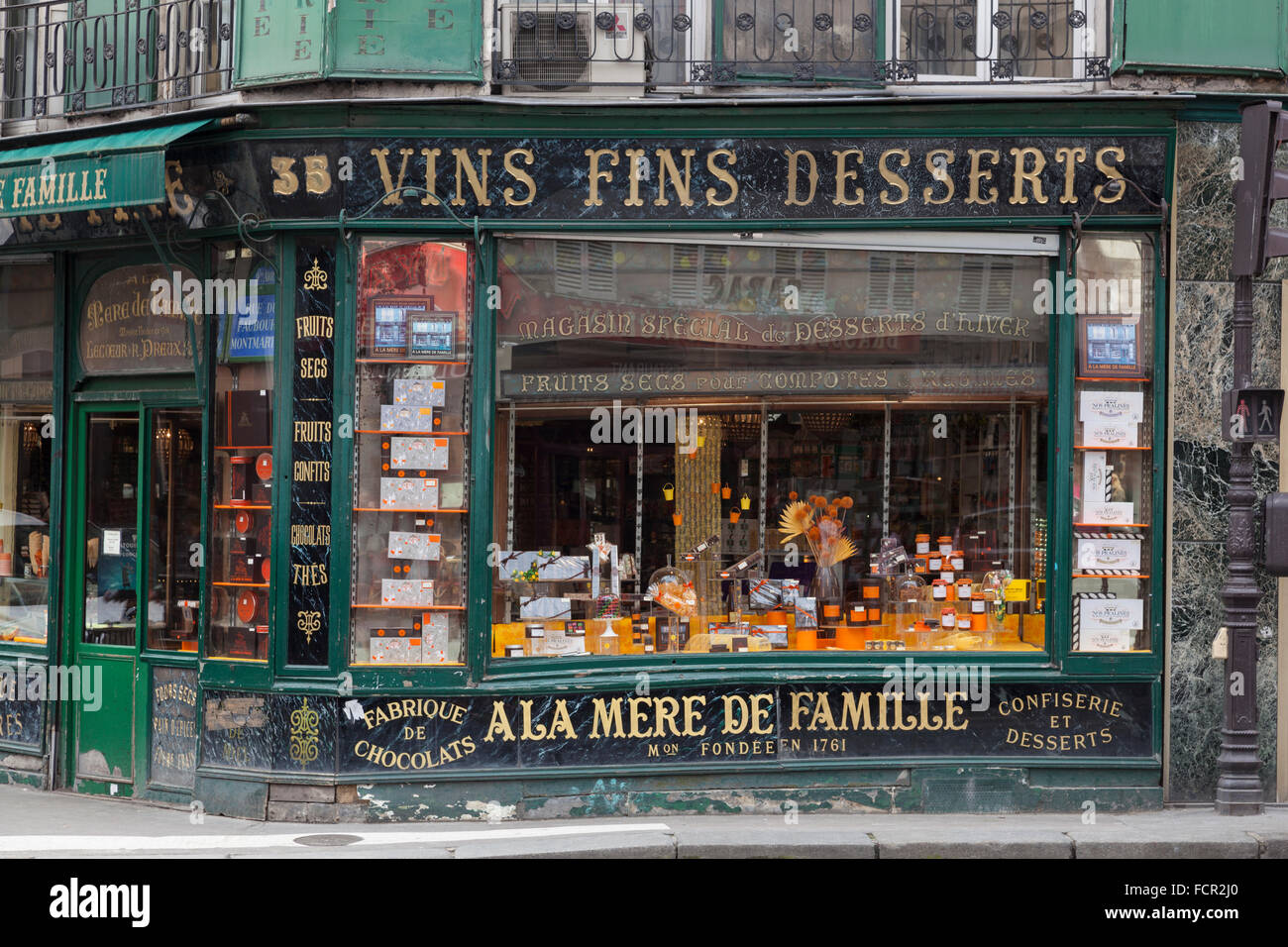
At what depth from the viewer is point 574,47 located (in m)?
9.23

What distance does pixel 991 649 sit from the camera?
947cm

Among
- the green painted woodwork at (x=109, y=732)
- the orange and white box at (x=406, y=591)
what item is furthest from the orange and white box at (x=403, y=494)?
the green painted woodwork at (x=109, y=732)

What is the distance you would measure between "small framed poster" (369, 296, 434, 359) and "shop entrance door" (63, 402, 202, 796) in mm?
1543

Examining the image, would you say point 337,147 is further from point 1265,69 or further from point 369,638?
point 1265,69

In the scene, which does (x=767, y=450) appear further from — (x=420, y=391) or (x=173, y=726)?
(x=173, y=726)

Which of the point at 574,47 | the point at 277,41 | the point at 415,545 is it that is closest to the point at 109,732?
the point at 415,545

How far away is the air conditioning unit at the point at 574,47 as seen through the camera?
9.17 m

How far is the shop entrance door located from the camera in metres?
9.71

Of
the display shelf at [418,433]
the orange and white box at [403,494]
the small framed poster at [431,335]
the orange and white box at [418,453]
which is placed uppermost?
the small framed poster at [431,335]

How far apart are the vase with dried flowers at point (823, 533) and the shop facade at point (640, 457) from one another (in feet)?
0.09

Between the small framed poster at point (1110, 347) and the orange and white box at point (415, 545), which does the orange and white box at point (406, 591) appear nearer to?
the orange and white box at point (415, 545)

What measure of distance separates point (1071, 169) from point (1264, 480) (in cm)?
246

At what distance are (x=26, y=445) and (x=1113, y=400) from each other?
791 cm

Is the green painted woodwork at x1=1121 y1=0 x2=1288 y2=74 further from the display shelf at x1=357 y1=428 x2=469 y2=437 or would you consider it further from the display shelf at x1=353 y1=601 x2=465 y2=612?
the display shelf at x1=353 y1=601 x2=465 y2=612
